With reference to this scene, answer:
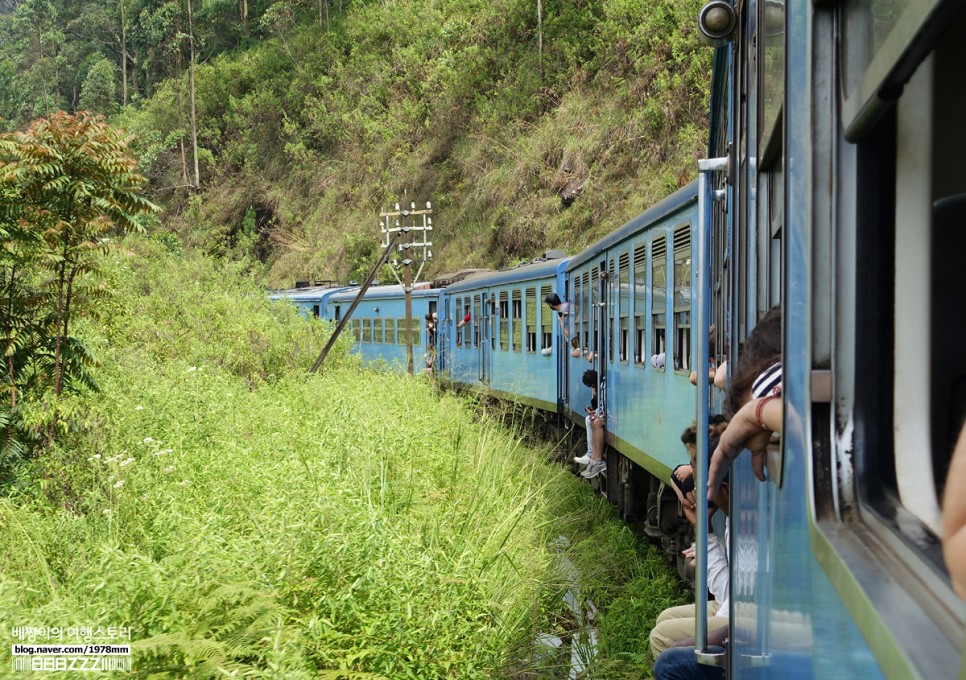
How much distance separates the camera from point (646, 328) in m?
9.21

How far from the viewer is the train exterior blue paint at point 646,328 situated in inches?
306


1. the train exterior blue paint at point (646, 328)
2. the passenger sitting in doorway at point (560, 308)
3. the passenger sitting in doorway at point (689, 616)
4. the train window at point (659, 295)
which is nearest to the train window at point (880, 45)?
the passenger sitting in doorway at point (689, 616)

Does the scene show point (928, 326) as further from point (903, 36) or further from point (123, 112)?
point (123, 112)

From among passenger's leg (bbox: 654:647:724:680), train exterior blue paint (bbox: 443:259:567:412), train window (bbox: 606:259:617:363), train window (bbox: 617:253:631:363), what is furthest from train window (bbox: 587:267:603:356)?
passenger's leg (bbox: 654:647:724:680)

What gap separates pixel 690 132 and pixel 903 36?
2596 cm

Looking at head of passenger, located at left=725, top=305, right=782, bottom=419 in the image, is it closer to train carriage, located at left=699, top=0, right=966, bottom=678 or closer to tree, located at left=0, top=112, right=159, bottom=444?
train carriage, located at left=699, top=0, right=966, bottom=678

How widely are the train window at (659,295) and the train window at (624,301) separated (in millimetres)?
1154

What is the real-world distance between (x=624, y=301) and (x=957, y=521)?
31.7 feet

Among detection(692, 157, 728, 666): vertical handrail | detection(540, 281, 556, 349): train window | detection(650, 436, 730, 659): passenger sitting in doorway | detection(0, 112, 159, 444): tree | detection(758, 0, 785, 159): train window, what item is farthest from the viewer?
detection(540, 281, 556, 349): train window

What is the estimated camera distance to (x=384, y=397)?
13562mm

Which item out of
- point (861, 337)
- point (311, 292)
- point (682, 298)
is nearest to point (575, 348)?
point (682, 298)

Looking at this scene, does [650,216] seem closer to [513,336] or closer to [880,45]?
[880,45]

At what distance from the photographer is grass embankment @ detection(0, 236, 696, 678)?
4.95 meters

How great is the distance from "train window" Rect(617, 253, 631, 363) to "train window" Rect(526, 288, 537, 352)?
5.69 metres
